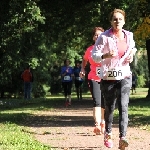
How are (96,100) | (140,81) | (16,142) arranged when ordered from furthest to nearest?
(140,81)
(96,100)
(16,142)

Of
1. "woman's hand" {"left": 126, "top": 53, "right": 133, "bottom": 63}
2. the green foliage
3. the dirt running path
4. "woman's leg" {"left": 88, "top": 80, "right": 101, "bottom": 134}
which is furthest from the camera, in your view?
the green foliage

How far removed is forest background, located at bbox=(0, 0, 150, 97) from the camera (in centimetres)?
2097

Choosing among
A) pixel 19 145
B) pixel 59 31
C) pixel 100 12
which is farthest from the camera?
pixel 59 31

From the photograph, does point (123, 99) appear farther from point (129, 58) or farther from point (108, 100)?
point (129, 58)

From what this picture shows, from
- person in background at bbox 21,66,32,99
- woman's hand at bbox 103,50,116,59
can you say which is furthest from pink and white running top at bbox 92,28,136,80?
person in background at bbox 21,66,32,99

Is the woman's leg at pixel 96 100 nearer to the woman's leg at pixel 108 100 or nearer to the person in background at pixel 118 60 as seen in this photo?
the woman's leg at pixel 108 100

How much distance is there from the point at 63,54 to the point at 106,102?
141ft

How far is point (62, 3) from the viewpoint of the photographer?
24438 millimetres

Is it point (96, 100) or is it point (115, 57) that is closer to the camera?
point (115, 57)

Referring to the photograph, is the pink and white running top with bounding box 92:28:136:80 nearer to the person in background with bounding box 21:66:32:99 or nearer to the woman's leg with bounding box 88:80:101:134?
the woman's leg with bounding box 88:80:101:134

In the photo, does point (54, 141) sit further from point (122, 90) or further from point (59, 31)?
point (59, 31)

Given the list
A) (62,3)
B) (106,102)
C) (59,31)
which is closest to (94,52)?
(106,102)

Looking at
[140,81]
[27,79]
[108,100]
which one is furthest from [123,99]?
[140,81]

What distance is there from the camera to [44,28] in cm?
3033
